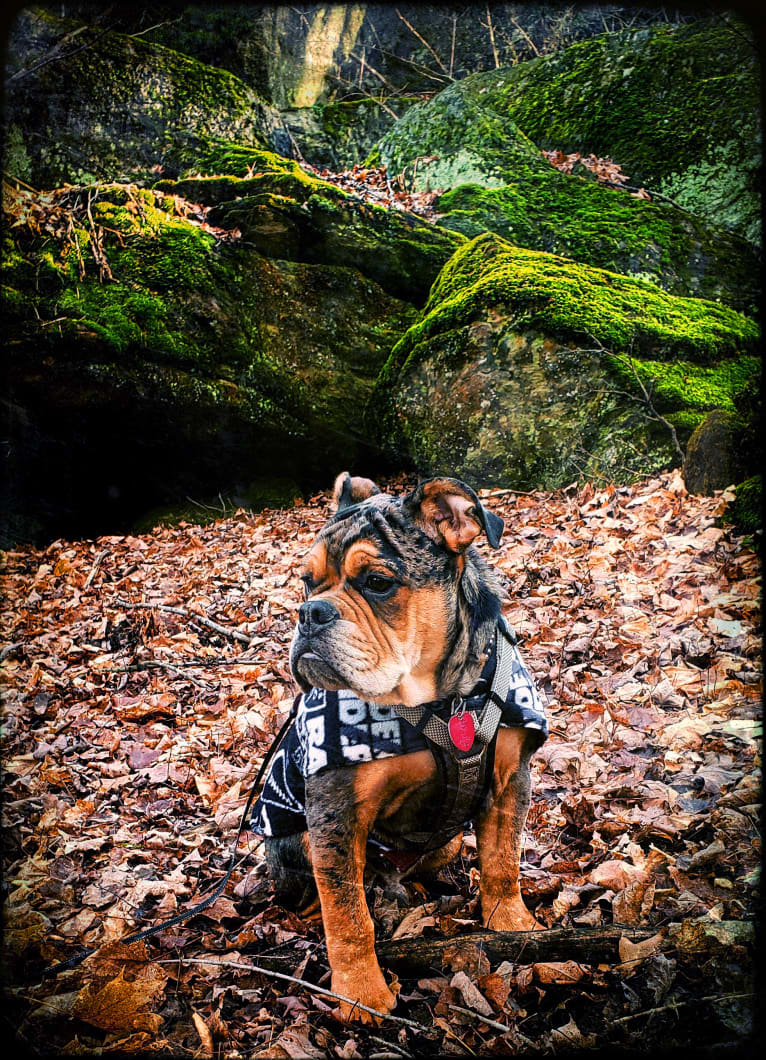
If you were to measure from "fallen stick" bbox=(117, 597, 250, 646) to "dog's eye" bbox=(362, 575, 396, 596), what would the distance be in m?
3.75

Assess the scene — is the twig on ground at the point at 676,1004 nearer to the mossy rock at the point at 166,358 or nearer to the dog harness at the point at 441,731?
the dog harness at the point at 441,731

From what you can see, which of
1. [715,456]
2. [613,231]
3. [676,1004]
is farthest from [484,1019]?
[613,231]

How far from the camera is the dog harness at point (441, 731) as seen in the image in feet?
8.96

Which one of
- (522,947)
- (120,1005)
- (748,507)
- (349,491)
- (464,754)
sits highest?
(349,491)

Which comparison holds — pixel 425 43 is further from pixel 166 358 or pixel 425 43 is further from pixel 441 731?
pixel 441 731

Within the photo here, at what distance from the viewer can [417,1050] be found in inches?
97.5

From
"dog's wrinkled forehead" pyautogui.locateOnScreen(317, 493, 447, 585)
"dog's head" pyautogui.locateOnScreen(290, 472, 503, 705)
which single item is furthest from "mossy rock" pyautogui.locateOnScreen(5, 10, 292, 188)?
"dog's head" pyautogui.locateOnScreen(290, 472, 503, 705)

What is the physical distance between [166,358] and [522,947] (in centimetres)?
899

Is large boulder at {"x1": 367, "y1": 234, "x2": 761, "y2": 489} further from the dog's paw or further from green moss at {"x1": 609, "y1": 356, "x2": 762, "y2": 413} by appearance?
the dog's paw

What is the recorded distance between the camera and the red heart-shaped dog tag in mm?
2777

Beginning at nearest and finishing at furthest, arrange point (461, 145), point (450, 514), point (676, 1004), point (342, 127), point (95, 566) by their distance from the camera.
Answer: point (676, 1004) → point (450, 514) → point (95, 566) → point (461, 145) → point (342, 127)

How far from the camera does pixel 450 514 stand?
2906mm

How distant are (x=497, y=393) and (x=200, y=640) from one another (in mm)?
4514

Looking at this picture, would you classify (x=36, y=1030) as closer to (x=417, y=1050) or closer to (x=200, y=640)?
(x=417, y=1050)
